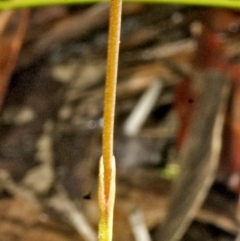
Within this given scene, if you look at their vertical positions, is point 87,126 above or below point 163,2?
below

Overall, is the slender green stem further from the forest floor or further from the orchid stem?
the orchid stem

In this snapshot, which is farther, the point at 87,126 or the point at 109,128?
the point at 87,126

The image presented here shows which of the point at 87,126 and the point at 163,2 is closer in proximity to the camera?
the point at 163,2

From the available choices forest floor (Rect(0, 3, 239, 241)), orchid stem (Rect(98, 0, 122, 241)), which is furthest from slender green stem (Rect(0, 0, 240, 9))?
orchid stem (Rect(98, 0, 122, 241))

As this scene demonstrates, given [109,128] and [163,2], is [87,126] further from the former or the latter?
[109,128]

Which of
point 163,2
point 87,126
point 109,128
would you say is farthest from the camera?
point 87,126

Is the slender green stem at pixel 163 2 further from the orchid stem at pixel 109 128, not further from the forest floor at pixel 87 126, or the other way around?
the orchid stem at pixel 109 128

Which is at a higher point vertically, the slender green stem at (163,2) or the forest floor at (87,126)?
the slender green stem at (163,2)

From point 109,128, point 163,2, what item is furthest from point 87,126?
point 109,128

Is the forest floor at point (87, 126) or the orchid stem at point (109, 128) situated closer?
the orchid stem at point (109, 128)

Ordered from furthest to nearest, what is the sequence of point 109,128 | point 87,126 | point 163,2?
point 87,126
point 163,2
point 109,128

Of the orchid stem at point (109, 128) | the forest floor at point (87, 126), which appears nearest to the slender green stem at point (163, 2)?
the forest floor at point (87, 126)
